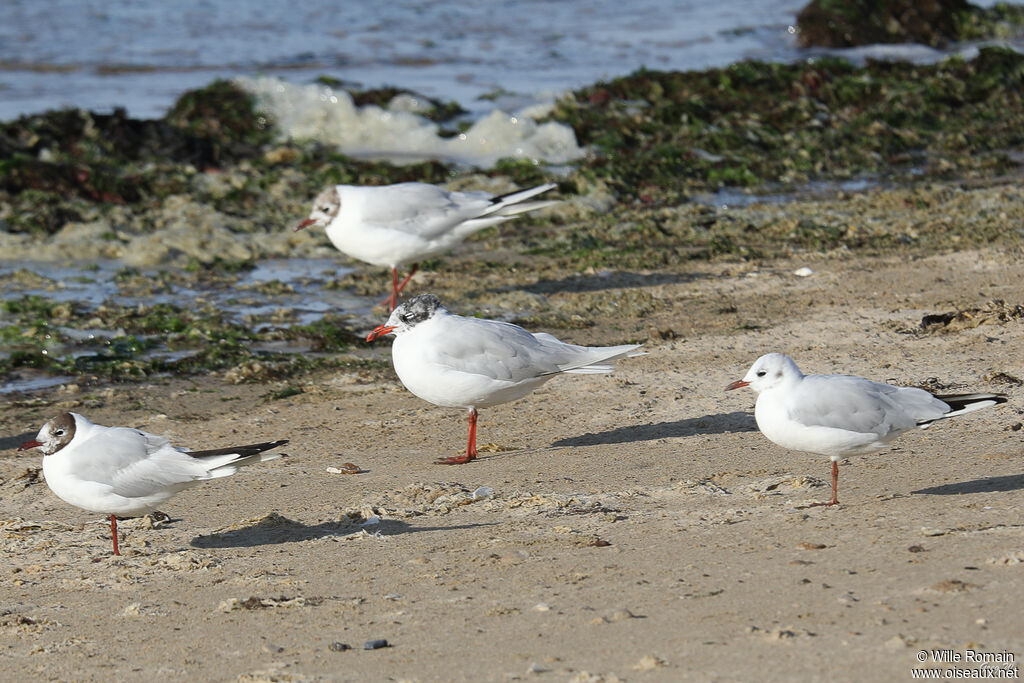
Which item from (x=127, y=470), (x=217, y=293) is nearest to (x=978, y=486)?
(x=127, y=470)

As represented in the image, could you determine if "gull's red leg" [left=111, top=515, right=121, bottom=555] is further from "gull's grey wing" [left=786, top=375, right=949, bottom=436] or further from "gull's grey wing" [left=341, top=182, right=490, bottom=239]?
"gull's grey wing" [left=341, top=182, right=490, bottom=239]

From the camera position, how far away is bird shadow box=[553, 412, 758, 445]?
6.32 m

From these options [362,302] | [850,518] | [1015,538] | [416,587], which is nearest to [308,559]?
[416,587]

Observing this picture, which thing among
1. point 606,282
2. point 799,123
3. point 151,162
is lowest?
point 606,282

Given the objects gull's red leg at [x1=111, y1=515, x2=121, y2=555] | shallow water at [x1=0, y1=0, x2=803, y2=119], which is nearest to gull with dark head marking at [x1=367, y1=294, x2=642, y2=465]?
gull's red leg at [x1=111, y1=515, x2=121, y2=555]

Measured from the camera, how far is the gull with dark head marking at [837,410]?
4996 mm

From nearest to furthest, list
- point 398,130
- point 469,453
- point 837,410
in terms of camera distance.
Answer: point 837,410 < point 469,453 < point 398,130

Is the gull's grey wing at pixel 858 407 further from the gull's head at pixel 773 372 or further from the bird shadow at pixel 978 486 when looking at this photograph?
the bird shadow at pixel 978 486

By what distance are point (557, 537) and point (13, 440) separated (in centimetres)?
337

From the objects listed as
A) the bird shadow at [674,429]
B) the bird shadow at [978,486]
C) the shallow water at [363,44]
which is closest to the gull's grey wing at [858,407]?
the bird shadow at [978,486]

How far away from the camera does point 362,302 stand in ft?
30.8

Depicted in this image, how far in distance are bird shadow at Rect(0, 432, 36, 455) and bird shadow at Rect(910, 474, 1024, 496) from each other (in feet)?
14.8

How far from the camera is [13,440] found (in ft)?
21.9

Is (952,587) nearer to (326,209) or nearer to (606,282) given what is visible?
(606,282)
